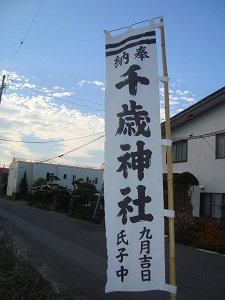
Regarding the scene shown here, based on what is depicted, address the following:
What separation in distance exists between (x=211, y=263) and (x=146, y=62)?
8268 mm

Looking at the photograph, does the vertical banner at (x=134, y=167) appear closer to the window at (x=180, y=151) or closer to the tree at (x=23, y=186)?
the window at (x=180, y=151)

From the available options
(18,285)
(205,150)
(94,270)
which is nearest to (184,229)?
(205,150)

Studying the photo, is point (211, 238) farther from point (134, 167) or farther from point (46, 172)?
point (46, 172)

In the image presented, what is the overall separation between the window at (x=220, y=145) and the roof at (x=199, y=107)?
5.76 feet

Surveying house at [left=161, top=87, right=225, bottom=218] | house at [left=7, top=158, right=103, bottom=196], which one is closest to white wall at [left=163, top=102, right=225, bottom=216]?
house at [left=161, top=87, right=225, bottom=218]

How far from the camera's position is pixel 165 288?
3.60m

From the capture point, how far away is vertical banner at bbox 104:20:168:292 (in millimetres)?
3691

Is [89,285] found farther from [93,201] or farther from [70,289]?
[93,201]

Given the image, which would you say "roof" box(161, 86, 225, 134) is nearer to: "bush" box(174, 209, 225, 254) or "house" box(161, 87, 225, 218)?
"house" box(161, 87, 225, 218)

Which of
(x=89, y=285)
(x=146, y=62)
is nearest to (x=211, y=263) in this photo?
(x=89, y=285)

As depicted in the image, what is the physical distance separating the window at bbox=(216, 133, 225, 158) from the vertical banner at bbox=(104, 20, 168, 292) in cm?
1410

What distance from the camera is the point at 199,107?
18203mm

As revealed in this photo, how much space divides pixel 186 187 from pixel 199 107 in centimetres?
449

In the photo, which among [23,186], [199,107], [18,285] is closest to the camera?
[18,285]
